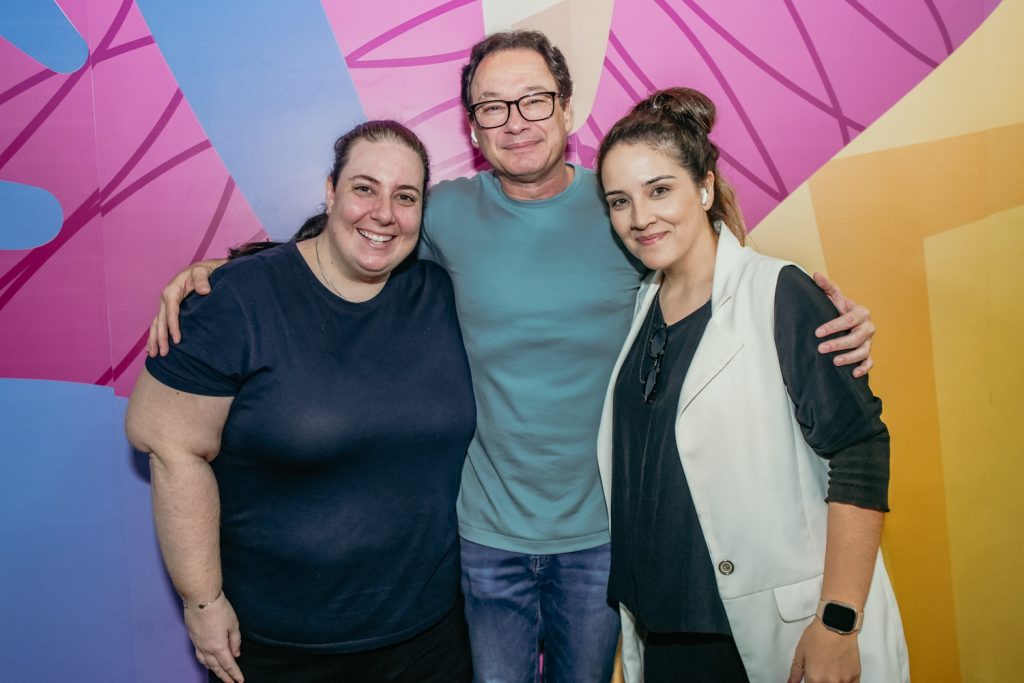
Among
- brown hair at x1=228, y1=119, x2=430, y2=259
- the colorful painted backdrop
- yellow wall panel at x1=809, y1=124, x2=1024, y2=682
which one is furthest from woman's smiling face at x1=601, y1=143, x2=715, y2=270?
yellow wall panel at x1=809, y1=124, x2=1024, y2=682

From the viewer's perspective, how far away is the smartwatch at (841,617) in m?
1.34

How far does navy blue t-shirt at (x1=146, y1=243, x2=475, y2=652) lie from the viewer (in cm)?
150

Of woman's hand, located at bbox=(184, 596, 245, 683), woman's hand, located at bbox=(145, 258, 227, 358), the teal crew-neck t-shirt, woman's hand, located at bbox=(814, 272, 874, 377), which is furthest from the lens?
the teal crew-neck t-shirt

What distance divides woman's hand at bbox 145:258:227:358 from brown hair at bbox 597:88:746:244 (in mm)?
995

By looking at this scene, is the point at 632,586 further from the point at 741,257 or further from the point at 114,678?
the point at 114,678

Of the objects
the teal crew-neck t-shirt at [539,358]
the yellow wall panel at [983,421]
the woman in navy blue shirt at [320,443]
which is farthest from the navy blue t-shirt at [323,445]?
the yellow wall panel at [983,421]

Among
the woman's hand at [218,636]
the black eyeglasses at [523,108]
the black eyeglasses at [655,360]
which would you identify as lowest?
the woman's hand at [218,636]

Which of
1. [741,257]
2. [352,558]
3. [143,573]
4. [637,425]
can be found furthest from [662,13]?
[143,573]

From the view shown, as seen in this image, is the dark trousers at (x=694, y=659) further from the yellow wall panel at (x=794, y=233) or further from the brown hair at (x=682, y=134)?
the yellow wall panel at (x=794, y=233)

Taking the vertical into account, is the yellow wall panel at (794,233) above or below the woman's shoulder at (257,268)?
above

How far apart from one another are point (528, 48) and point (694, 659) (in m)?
1.60

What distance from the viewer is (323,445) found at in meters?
1.51

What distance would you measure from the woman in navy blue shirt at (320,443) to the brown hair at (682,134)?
0.54 metres

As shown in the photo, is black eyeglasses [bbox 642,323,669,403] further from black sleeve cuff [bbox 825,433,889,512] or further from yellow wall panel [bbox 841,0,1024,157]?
yellow wall panel [bbox 841,0,1024,157]
